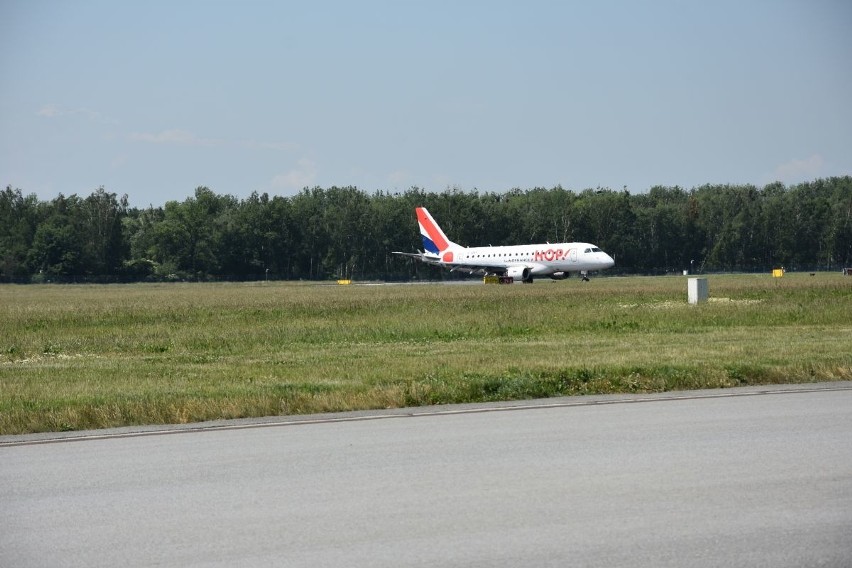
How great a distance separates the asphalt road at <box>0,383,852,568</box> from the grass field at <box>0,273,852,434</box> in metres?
2.63

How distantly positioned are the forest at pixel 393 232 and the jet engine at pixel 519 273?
55.2 m

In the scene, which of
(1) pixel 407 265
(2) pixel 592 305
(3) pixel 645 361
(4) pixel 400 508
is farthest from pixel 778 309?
(1) pixel 407 265

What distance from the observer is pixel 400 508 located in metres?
9.17

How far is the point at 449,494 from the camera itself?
967 centimetres

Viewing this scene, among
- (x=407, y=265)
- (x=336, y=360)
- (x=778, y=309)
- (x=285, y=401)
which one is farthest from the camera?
(x=407, y=265)

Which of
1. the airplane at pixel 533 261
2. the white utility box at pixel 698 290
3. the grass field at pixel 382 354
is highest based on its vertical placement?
the airplane at pixel 533 261

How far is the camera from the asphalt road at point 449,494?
7.89 m

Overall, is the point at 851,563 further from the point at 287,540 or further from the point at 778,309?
the point at 778,309

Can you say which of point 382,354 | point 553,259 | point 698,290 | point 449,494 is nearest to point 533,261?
point 553,259

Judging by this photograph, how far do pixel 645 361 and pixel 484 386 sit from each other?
4.97 metres

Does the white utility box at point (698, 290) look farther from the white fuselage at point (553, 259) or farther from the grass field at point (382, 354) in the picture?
the white fuselage at point (553, 259)

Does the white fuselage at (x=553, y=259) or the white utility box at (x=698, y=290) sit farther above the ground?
the white fuselage at (x=553, y=259)

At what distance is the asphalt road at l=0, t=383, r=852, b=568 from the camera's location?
7.89 meters

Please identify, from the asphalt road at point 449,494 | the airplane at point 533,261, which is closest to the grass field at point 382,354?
the asphalt road at point 449,494
